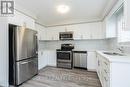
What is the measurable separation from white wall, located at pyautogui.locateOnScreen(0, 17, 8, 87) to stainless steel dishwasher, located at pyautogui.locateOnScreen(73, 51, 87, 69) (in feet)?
9.25

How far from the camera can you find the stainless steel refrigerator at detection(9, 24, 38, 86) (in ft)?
8.41

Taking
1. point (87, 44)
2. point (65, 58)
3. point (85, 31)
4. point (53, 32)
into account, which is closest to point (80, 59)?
point (65, 58)

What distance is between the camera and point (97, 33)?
14.7 feet

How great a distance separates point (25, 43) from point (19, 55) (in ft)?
1.33

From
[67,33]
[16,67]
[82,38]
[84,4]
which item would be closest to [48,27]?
[67,33]

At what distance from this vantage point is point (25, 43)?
2852mm

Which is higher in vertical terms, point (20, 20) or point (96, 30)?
point (20, 20)

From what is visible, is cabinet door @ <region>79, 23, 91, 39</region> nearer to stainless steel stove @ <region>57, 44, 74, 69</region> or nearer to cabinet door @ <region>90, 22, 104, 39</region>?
cabinet door @ <region>90, 22, 104, 39</region>

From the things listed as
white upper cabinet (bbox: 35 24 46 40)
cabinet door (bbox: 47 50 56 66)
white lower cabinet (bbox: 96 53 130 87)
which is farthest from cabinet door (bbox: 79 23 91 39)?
white lower cabinet (bbox: 96 53 130 87)

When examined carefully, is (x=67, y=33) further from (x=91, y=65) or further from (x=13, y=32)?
(x=13, y=32)

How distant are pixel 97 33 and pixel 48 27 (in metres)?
2.71

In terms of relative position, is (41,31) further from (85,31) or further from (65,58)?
(85,31)

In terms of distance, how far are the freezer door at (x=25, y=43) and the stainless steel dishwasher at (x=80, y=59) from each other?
1.95 metres

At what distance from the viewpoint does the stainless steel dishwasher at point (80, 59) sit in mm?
4325
